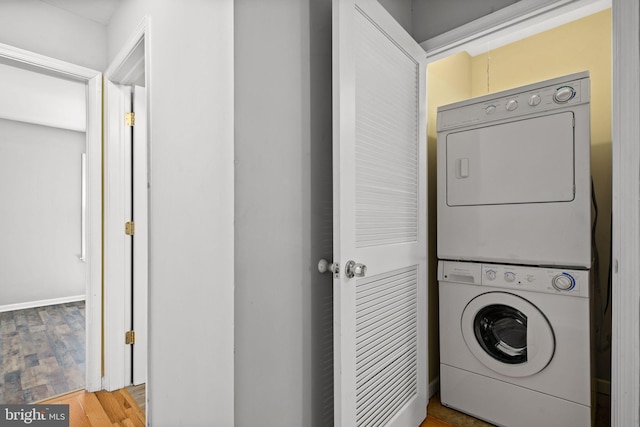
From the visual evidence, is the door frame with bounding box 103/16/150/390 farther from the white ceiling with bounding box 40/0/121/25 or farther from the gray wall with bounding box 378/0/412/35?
the gray wall with bounding box 378/0/412/35

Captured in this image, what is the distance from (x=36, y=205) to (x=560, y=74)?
3572 millimetres

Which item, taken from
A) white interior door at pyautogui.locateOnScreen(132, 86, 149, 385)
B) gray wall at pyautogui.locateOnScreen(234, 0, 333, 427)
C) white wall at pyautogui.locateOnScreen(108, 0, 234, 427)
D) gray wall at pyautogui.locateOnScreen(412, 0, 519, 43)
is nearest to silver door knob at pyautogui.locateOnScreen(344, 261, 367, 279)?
gray wall at pyautogui.locateOnScreen(234, 0, 333, 427)

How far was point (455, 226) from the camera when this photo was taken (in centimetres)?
198

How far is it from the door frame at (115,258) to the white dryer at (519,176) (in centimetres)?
171

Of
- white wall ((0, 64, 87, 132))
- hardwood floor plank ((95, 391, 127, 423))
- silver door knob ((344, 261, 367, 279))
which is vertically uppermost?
white wall ((0, 64, 87, 132))

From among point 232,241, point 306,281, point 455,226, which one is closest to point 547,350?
point 455,226

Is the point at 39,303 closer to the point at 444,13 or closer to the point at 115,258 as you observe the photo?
the point at 115,258

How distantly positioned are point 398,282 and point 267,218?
2.61 feet

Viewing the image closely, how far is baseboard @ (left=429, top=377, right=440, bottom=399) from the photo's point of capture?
2.13m

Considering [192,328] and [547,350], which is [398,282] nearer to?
[547,350]

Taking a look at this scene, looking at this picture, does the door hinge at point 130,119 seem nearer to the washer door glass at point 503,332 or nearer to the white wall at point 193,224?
the white wall at point 193,224

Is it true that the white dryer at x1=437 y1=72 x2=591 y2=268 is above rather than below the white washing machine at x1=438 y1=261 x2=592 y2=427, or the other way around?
above

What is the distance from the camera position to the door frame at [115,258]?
1.40m

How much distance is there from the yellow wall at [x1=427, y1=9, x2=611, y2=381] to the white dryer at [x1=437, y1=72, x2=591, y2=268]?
1.19 ft
